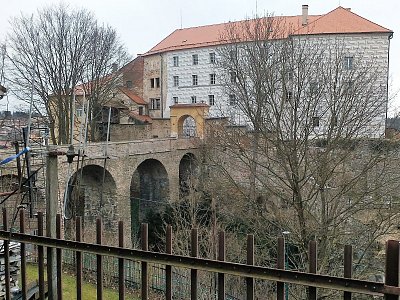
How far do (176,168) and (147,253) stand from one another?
23.9 meters

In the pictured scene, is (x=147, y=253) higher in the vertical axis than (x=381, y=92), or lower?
lower

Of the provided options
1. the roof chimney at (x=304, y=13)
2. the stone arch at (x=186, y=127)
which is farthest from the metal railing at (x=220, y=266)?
the roof chimney at (x=304, y=13)

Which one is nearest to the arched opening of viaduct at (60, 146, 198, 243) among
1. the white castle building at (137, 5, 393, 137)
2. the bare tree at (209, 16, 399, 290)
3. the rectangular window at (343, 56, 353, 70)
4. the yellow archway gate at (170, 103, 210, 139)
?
the yellow archway gate at (170, 103, 210, 139)

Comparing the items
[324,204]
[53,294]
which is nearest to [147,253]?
[53,294]

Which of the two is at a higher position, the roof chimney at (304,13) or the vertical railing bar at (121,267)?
the roof chimney at (304,13)

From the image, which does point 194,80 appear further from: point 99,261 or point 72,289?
point 99,261

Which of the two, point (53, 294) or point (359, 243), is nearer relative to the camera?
point (53, 294)

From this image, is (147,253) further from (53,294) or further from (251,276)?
(53,294)

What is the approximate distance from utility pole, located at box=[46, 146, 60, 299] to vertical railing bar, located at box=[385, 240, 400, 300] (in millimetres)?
1951

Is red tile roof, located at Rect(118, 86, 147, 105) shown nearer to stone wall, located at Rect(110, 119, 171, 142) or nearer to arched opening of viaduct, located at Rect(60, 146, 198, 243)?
stone wall, located at Rect(110, 119, 171, 142)

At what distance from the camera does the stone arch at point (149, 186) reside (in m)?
24.7

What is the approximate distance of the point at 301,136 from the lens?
1393cm

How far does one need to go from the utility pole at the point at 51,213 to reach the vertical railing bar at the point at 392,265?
→ 1.95 metres

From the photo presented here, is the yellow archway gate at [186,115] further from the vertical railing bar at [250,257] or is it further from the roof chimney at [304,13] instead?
the vertical railing bar at [250,257]
